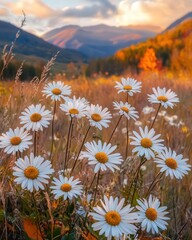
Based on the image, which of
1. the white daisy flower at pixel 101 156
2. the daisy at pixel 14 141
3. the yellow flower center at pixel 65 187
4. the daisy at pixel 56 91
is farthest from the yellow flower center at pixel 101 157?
the daisy at pixel 56 91

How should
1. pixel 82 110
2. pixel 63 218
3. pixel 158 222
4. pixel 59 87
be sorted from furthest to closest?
pixel 59 87 → pixel 82 110 → pixel 63 218 → pixel 158 222

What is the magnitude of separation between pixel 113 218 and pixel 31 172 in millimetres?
258

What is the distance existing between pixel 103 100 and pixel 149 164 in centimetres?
313

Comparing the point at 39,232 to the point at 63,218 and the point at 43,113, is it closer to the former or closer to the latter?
the point at 63,218

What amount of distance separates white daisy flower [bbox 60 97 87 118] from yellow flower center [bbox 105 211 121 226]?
438 millimetres

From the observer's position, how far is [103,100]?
5555 mm

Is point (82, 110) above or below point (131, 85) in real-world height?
below

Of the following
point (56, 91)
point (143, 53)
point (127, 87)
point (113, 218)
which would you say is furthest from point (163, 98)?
point (143, 53)

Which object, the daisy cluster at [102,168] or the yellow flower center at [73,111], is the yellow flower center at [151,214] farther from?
the yellow flower center at [73,111]

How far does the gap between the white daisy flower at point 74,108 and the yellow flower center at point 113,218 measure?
1.44 ft

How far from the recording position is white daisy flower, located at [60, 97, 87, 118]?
136 cm

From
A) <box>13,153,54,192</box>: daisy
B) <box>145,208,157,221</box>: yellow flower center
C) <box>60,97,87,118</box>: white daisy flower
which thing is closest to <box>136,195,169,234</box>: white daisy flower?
<box>145,208,157,221</box>: yellow flower center

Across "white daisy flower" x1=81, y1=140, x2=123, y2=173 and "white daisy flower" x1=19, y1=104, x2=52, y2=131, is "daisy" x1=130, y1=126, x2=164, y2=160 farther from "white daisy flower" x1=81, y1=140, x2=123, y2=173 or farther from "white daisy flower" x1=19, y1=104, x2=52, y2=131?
"white daisy flower" x1=19, y1=104, x2=52, y2=131

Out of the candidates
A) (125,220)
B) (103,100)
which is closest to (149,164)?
(125,220)
